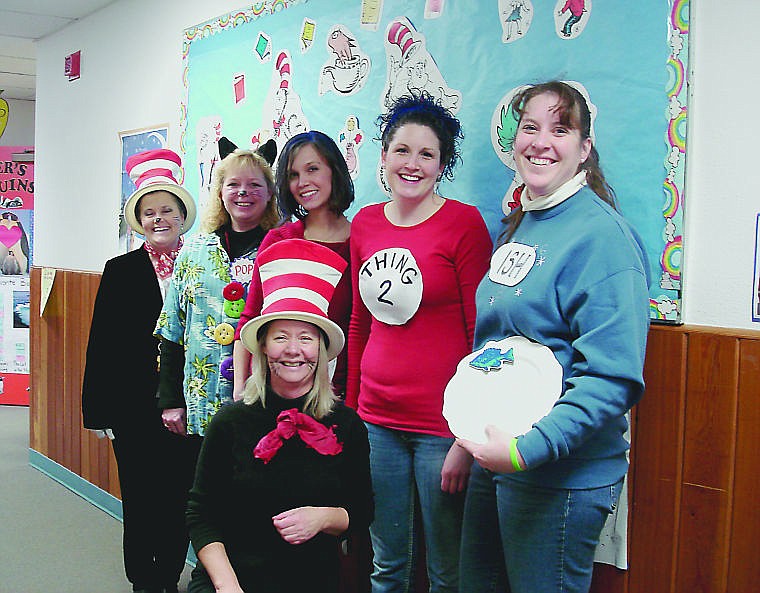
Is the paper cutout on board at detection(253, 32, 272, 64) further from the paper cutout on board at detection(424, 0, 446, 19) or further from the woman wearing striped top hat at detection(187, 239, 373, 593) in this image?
the woman wearing striped top hat at detection(187, 239, 373, 593)

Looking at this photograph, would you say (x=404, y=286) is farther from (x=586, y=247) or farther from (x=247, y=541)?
(x=247, y=541)

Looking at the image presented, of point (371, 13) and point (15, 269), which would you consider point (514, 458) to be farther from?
point (15, 269)

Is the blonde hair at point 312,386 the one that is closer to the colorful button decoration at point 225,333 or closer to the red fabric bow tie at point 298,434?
the red fabric bow tie at point 298,434

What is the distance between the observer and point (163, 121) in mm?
3648

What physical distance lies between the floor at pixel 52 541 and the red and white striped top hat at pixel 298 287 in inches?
66.5

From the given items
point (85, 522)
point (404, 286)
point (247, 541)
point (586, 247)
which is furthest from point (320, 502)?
point (85, 522)

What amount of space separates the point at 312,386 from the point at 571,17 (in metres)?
1.04

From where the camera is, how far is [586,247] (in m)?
1.54

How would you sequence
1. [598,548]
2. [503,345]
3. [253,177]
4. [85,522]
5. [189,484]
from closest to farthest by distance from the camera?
[503,345], [598,548], [253,177], [189,484], [85,522]

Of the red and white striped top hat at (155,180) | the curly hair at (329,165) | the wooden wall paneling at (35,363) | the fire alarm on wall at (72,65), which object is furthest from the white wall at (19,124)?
the curly hair at (329,165)

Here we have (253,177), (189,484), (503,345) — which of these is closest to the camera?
(503,345)

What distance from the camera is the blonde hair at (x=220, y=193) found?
97.8 inches

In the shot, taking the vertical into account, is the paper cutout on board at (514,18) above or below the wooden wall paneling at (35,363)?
above

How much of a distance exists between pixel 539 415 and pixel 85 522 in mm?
2964
